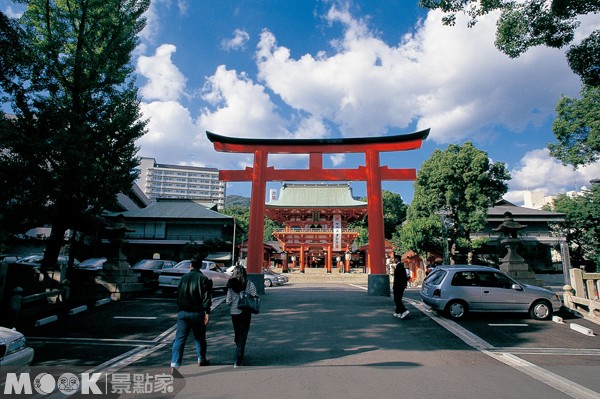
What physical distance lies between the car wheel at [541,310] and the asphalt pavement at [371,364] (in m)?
0.52

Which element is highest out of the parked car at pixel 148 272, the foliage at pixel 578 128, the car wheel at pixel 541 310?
the foliage at pixel 578 128

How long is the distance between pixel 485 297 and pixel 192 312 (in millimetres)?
7743

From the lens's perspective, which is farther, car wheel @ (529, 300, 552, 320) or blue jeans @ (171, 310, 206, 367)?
car wheel @ (529, 300, 552, 320)

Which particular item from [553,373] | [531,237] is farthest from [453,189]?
[553,373]

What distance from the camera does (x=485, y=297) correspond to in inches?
345

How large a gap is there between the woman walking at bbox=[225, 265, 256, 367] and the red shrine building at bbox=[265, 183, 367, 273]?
26661 millimetres

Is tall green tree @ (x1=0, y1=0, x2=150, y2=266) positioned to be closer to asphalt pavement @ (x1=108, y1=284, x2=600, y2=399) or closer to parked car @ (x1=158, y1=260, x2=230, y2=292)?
parked car @ (x1=158, y1=260, x2=230, y2=292)

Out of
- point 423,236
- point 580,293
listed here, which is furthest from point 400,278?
point 423,236

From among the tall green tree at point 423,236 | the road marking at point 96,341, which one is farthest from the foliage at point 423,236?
the road marking at point 96,341

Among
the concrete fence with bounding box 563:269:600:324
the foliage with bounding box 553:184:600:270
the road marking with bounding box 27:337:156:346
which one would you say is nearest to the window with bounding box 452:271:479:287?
the concrete fence with bounding box 563:269:600:324

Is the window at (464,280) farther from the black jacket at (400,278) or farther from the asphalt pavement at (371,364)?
the black jacket at (400,278)

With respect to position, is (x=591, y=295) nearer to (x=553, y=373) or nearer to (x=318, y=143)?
(x=553, y=373)

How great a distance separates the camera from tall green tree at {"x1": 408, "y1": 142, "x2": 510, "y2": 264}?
24.6 meters

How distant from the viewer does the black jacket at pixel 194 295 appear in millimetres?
4719
